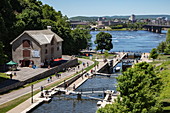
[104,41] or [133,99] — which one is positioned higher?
[104,41]

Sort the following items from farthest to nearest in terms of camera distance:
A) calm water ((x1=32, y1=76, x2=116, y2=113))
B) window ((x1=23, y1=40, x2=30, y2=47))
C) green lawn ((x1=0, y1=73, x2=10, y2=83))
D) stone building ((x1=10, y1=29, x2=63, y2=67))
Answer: window ((x1=23, y1=40, x2=30, y2=47))
stone building ((x1=10, y1=29, x2=63, y2=67))
green lawn ((x1=0, y1=73, x2=10, y2=83))
calm water ((x1=32, y1=76, x2=116, y2=113))

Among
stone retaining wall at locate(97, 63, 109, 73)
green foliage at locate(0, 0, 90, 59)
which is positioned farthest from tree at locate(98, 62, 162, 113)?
stone retaining wall at locate(97, 63, 109, 73)

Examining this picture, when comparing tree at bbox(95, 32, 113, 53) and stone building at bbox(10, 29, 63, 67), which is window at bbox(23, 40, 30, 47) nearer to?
stone building at bbox(10, 29, 63, 67)

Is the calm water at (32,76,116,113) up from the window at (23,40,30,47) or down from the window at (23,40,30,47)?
down

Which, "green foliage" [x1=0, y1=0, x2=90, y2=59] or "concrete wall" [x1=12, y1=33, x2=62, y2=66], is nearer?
"concrete wall" [x1=12, y1=33, x2=62, y2=66]

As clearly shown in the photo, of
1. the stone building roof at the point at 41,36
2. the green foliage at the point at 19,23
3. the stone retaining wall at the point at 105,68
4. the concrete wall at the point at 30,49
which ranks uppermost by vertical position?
the green foliage at the point at 19,23

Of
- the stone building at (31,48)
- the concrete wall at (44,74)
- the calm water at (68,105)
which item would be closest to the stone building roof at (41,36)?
the stone building at (31,48)

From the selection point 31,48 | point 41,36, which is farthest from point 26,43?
point 41,36

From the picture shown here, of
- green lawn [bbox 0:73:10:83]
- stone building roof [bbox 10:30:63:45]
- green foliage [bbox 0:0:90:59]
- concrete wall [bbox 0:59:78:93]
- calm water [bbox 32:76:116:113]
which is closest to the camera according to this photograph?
calm water [bbox 32:76:116:113]

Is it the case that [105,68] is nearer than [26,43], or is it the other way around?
[26,43]

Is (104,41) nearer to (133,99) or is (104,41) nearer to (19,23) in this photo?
(19,23)

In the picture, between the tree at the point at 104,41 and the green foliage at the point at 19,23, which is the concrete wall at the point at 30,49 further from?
the tree at the point at 104,41

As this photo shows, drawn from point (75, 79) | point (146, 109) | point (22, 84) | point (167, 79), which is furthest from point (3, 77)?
point (146, 109)

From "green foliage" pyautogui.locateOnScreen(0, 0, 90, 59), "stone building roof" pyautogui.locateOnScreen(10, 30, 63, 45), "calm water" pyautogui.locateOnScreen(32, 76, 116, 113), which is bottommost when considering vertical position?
"calm water" pyautogui.locateOnScreen(32, 76, 116, 113)
